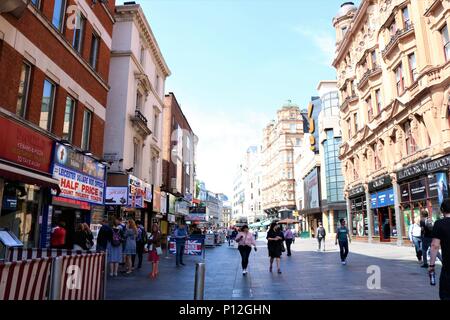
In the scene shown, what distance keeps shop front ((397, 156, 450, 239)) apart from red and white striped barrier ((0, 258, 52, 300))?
59.2 ft

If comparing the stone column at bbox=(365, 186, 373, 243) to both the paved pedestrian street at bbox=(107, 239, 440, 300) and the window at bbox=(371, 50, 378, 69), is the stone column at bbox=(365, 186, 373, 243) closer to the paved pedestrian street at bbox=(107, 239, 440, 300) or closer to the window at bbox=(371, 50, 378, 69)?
the window at bbox=(371, 50, 378, 69)

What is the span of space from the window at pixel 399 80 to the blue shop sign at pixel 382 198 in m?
7.48

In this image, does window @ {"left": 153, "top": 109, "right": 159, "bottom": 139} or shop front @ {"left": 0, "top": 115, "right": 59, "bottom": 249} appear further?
window @ {"left": 153, "top": 109, "right": 159, "bottom": 139}

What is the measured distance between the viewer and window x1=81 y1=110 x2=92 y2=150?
1603 centimetres

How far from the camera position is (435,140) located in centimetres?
2105

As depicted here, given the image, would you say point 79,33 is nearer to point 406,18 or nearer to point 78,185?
point 78,185

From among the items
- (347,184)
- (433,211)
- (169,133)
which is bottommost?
(433,211)

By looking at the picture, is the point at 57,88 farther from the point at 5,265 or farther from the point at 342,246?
the point at 342,246

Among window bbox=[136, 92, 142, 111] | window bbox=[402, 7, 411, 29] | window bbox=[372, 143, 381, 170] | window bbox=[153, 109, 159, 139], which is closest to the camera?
window bbox=[136, 92, 142, 111]

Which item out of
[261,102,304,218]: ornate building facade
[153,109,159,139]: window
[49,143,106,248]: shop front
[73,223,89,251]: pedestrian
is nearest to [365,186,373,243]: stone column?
[153,109,159,139]: window

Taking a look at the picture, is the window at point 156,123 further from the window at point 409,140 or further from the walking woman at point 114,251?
the window at point 409,140

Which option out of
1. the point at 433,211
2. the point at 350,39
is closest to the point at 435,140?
the point at 433,211

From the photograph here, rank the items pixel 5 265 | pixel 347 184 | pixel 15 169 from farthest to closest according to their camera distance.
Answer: pixel 347 184 < pixel 15 169 < pixel 5 265

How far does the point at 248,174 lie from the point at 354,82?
316 feet
